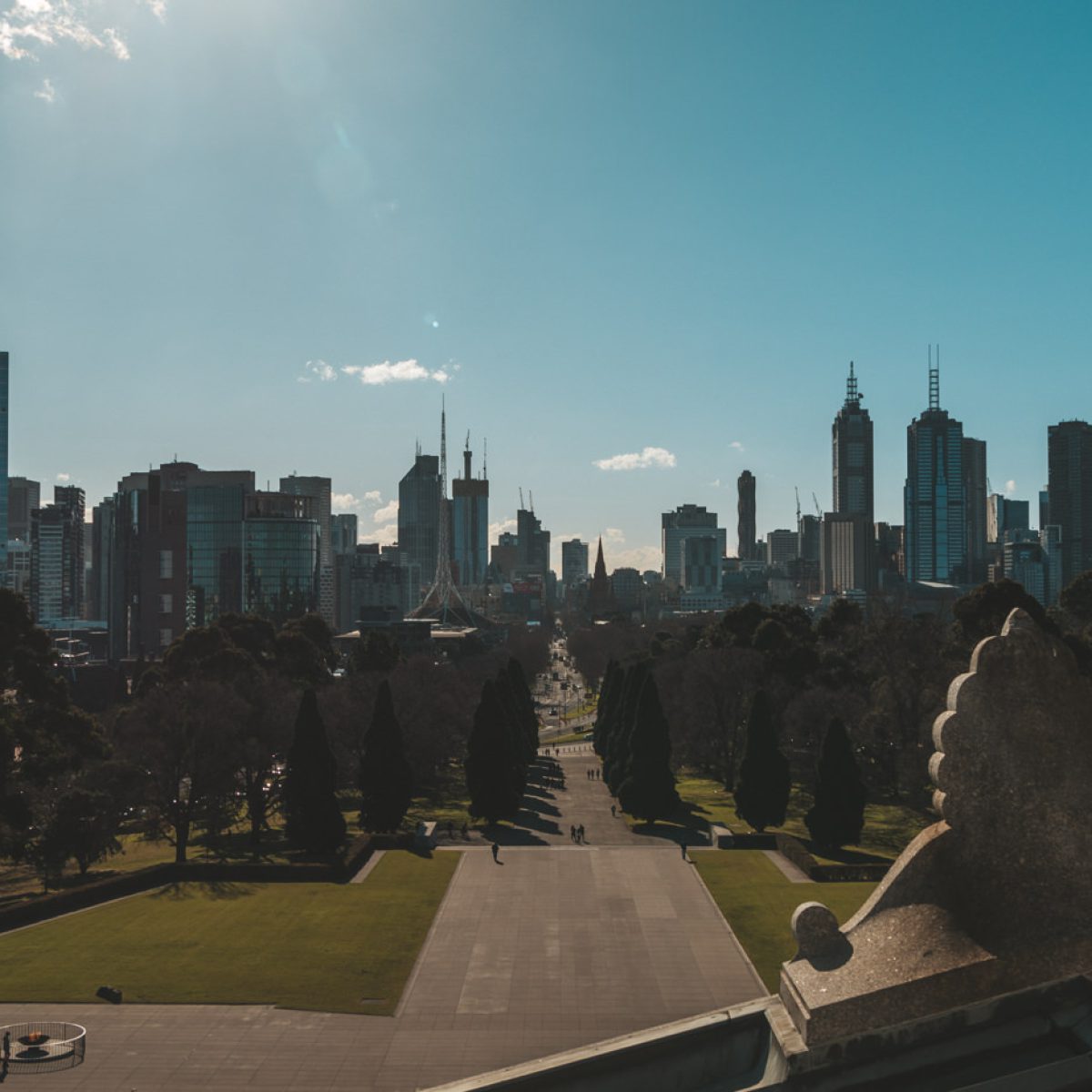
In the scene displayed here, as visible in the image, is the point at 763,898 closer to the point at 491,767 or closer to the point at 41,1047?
the point at 491,767

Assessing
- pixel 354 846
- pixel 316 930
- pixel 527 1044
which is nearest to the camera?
pixel 527 1044

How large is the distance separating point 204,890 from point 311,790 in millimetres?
6694

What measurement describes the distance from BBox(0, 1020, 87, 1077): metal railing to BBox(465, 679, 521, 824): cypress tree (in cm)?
3026

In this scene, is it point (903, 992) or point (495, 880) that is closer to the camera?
point (903, 992)

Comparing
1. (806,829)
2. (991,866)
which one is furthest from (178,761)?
(991,866)

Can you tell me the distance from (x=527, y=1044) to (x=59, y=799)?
987 inches

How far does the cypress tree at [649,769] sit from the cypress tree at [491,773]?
5734 millimetres

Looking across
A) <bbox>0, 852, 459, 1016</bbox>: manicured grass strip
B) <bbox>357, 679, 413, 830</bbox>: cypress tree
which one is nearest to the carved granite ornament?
<bbox>0, 852, 459, 1016</bbox>: manicured grass strip

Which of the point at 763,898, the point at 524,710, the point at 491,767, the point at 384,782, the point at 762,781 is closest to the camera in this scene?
the point at 763,898

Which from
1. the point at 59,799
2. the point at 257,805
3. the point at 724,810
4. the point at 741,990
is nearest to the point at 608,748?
the point at 724,810

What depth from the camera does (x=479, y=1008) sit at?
26.4 meters

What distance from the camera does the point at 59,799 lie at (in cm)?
4106

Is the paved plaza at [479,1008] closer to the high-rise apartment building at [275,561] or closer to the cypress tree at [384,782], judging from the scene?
the cypress tree at [384,782]

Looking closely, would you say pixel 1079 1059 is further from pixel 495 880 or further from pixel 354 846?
pixel 354 846
